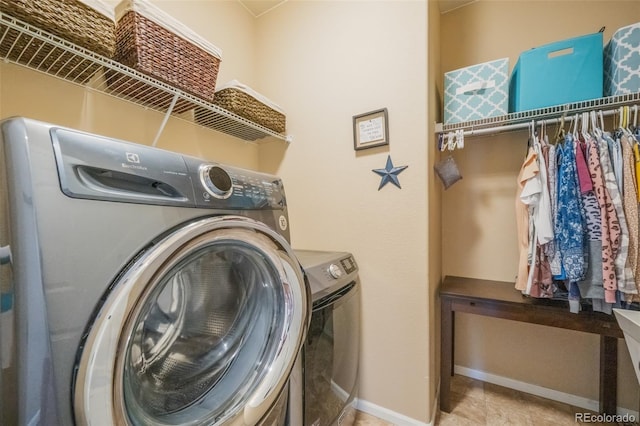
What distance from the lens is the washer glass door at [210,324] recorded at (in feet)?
1.82

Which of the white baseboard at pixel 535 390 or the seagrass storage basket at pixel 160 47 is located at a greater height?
the seagrass storage basket at pixel 160 47

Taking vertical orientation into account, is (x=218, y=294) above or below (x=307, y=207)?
below

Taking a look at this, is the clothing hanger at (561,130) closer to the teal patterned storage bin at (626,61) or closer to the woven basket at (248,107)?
the teal patterned storage bin at (626,61)

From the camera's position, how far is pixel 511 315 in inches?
49.2

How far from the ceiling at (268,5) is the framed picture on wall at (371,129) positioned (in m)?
1.04

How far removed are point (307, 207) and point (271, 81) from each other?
92 centimetres

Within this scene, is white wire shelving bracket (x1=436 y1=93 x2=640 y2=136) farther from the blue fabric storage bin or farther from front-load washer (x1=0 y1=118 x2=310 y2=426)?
front-load washer (x1=0 y1=118 x2=310 y2=426)

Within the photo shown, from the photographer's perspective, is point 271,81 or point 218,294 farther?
point 271,81

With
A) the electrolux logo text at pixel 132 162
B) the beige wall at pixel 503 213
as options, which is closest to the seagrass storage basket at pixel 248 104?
the electrolux logo text at pixel 132 162

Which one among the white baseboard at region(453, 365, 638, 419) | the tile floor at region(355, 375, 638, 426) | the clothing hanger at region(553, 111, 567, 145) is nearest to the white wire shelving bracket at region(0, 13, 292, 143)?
the clothing hanger at region(553, 111, 567, 145)

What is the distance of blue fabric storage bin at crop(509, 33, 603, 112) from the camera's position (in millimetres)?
1167

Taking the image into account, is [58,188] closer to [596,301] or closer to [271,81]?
[271,81]

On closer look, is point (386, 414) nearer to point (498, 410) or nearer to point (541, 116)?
point (498, 410)

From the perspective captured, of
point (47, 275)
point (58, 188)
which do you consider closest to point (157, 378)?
point (47, 275)
